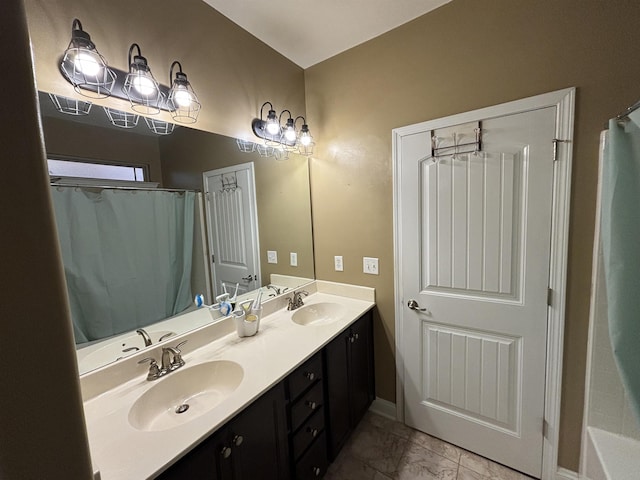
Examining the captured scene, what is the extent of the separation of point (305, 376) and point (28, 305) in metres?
1.13

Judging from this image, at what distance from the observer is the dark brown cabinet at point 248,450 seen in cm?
83

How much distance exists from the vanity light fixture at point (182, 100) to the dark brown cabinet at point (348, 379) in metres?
1.44

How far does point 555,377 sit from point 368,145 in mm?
1691

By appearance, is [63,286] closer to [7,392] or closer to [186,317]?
[7,392]

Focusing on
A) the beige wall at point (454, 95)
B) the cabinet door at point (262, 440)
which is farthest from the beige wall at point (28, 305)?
the beige wall at point (454, 95)

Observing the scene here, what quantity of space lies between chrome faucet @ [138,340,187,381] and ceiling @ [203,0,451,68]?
181cm

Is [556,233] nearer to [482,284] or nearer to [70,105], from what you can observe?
[482,284]

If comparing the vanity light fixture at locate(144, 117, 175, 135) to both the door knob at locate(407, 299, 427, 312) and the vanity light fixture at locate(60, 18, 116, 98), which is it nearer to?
the vanity light fixture at locate(60, 18, 116, 98)

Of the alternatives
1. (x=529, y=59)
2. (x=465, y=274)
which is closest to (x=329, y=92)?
(x=529, y=59)

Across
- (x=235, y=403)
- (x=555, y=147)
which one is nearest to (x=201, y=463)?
(x=235, y=403)

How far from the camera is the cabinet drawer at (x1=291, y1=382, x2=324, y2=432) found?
123 centimetres

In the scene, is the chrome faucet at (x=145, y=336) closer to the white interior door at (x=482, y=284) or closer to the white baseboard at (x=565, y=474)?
the white interior door at (x=482, y=284)

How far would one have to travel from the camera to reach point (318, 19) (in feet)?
5.19

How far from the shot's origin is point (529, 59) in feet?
4.25
